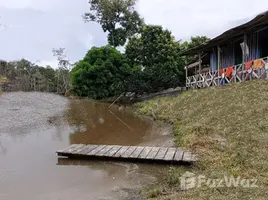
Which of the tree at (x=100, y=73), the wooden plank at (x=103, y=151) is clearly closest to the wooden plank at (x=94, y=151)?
the wooden plank at (x=103, y=151)

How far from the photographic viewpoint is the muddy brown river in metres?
5.61

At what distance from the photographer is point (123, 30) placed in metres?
34.0

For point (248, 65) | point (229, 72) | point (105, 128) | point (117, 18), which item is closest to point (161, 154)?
point (105, 128)

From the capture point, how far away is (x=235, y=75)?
48.4ft

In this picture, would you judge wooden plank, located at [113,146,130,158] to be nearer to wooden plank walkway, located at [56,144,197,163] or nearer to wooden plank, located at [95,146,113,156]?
wooden plank walkway, located at [56,144,197,163]

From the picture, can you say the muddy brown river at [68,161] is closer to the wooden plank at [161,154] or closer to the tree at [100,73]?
the wooden plank at [161,154]

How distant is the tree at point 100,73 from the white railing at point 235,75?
9.41 meters

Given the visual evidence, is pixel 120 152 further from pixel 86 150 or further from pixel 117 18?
pixel 117 18

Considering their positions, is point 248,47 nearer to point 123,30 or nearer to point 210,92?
point 210,92

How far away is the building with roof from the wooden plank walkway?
7.38 m

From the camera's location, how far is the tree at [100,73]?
1057 inches

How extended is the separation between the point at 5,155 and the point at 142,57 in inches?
773

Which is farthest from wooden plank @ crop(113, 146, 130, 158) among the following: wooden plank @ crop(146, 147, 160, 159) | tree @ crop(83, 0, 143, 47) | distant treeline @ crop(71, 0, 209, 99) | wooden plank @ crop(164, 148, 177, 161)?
tree @ crop(83, 0, 143, 47)

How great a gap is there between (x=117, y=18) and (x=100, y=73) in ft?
33.4
